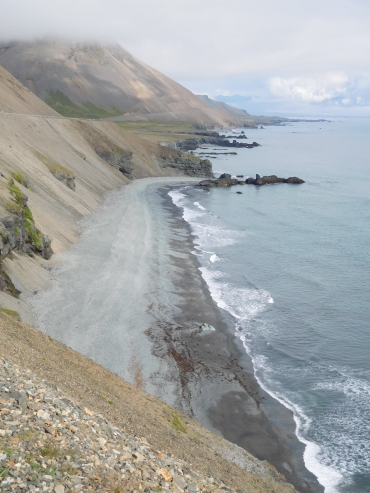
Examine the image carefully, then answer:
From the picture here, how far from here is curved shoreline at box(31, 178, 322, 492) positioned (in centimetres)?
2816

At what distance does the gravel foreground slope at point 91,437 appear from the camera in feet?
44.7

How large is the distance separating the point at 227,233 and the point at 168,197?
28537mm

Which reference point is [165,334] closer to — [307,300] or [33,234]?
[307,300]

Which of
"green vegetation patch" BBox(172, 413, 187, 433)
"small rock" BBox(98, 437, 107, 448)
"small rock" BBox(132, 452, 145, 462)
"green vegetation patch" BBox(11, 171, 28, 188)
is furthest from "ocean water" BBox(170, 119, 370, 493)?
"green vegetation patch" BBox(11, 171, 28, 188)

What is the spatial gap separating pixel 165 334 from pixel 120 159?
78.5m

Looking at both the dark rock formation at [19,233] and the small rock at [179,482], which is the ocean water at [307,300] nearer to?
the small rock at [179,482]


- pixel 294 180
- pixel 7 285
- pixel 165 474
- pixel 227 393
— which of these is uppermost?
pixel 165 474

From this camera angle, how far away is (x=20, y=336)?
24.8 metres

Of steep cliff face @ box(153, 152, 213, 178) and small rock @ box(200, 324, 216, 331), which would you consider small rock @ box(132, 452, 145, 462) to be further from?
steep cliff face @ box(153, 152, 213, 178)

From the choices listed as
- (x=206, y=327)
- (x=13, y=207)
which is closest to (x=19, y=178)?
(x=13, y=207)

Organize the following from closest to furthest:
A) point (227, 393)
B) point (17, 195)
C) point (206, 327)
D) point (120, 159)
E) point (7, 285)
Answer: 1. point (227, 393)
2. point (7, 285)
3. point (206, 327)
4. point (17, 195)
5. point (120, 159)

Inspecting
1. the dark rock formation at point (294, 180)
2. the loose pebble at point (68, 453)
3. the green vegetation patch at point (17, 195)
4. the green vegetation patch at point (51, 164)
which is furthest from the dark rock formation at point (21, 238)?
the dark rock formation at point (294, 180)

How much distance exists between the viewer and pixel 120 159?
110625 millimetres

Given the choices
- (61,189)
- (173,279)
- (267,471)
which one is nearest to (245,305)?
Answer: (173,279)
